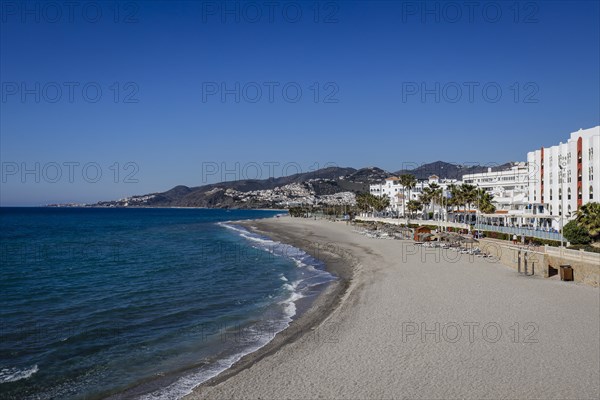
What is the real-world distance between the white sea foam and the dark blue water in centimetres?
3

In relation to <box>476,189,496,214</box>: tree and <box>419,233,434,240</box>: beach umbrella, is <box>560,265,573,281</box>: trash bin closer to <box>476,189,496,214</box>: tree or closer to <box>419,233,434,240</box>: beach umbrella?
<box>419,233,434,240</box>: beach umbrella

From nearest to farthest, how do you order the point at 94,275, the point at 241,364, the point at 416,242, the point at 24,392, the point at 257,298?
the point at 24,392
the point at 241,364
the point at 257,298
the point at 94,275
the point at 416,242

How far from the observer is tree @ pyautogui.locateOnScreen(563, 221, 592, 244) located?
28519 mm

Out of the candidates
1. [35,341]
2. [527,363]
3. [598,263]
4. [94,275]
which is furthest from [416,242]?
[35,341]

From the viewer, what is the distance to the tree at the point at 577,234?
28.5 m

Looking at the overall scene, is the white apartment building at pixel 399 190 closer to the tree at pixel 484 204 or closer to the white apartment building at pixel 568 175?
the tree at pixel 484 204

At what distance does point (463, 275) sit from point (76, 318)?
19.9 m

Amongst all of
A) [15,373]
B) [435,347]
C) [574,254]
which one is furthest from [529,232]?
[15,373]

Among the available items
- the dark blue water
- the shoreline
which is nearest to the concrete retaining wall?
the shoreline

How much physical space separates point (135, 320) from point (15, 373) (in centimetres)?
586

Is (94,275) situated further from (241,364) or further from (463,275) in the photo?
(463,275)

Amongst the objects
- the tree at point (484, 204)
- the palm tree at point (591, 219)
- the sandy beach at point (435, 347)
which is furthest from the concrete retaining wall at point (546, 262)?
the tree at point (484, 204)

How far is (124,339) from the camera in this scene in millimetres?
15430

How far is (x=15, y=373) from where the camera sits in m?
12.3
